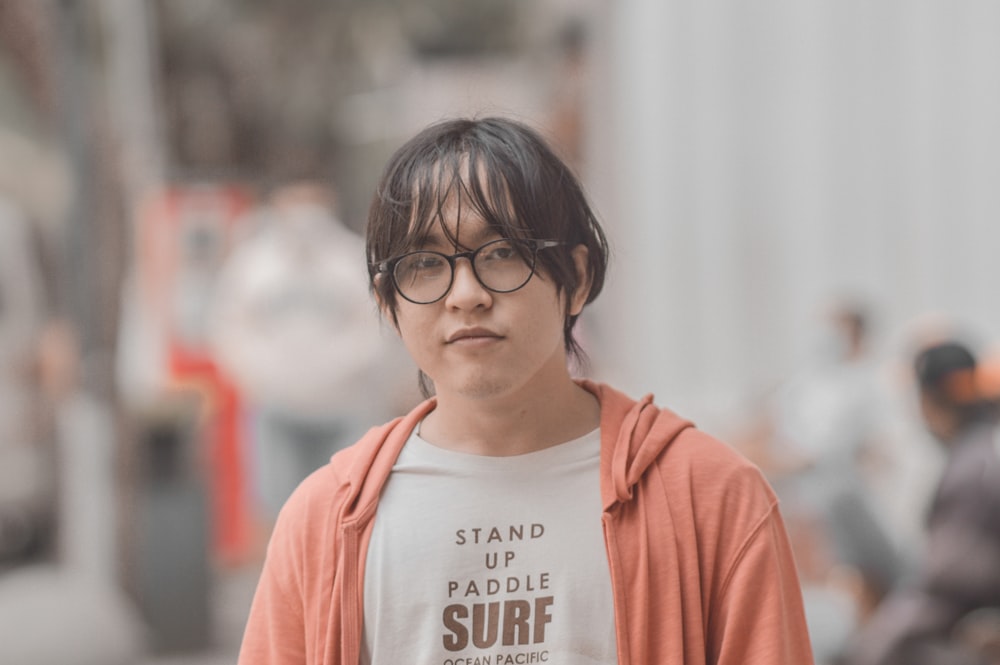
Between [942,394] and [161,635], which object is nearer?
[942,394]

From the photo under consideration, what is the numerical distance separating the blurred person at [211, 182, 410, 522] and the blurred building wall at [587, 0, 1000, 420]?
2310 millimetres

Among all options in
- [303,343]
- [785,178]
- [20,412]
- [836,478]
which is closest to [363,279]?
[303,343]

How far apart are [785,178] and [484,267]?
6504mm

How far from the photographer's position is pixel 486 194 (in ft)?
4.73

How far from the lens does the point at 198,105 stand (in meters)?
15.7

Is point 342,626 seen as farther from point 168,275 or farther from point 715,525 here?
point 168,275

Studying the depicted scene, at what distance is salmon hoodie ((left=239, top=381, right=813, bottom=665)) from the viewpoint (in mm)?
1433

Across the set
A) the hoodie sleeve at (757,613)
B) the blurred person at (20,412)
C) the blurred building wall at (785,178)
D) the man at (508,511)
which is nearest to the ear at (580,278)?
the man at (508,511)

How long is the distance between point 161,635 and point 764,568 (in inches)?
184

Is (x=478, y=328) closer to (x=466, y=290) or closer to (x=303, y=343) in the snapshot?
(x=466, y=290)

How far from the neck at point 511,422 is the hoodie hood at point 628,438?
4cm


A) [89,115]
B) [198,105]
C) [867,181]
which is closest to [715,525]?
[89,115]

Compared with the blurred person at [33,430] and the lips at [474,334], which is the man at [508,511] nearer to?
the lips at [474,334]

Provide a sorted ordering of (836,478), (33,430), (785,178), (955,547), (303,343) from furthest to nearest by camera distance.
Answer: (785,178), (303,343), (33,430), (836,478), (955,547)
